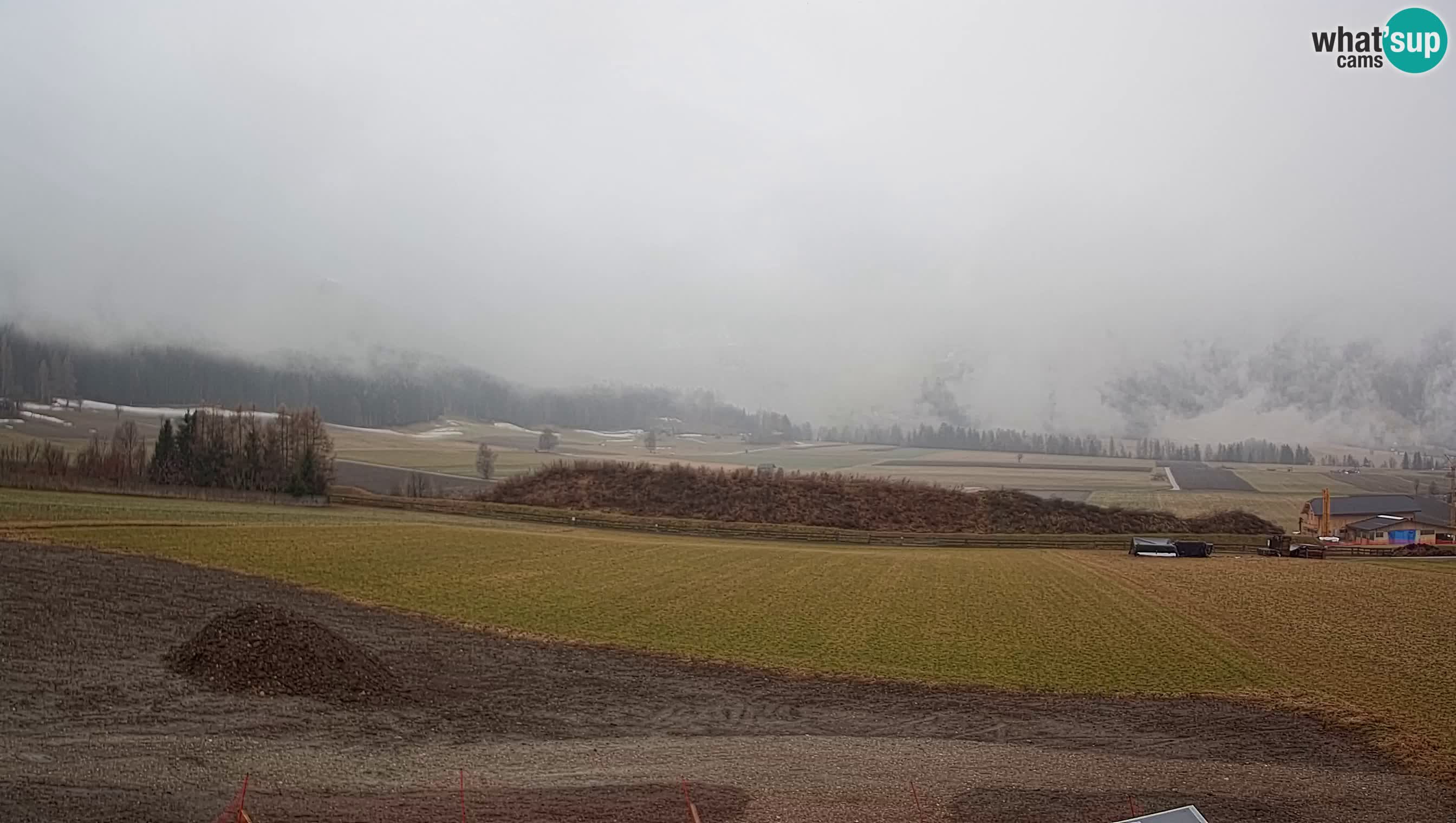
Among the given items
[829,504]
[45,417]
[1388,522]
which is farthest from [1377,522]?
[45,417]

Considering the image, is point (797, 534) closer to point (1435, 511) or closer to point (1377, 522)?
point (1377, 522)

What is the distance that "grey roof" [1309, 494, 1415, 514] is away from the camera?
73.4 meters

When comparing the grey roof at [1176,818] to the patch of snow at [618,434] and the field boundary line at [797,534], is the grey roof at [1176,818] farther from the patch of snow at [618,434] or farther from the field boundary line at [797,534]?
the patch of snow at [618,434]

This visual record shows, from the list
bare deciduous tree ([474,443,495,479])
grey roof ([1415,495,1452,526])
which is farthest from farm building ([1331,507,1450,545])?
bare deciduous tree ([474,443,495,479])

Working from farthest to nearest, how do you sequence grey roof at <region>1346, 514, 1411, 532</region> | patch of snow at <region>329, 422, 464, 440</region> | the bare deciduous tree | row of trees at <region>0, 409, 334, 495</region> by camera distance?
patch of snow at <region>329, 422, 464, 440</region> < the bare deciduous tree < grey roof at <region>1346, 514, 1411, 532</region> < row of trees at <region>0, 409, 334, 495</region>

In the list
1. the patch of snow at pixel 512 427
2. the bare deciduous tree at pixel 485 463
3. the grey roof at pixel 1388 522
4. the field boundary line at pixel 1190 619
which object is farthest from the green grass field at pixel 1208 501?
the patch of snow at pixel 512 427

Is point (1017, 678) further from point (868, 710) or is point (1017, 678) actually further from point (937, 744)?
point (937, 744)

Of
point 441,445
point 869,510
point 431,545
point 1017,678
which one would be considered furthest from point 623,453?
point 1017,678

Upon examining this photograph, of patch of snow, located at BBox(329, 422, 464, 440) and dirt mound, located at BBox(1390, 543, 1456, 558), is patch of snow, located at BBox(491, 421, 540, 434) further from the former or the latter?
dirt mound, located at BBox(1390, 543, 1456, 558)

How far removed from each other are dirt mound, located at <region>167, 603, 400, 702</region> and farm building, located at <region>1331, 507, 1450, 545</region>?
7898 cm

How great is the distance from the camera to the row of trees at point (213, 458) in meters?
68.8

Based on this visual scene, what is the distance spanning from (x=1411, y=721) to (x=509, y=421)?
626 feet

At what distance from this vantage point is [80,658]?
60.2 feet

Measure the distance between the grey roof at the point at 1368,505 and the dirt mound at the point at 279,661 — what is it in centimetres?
8130
